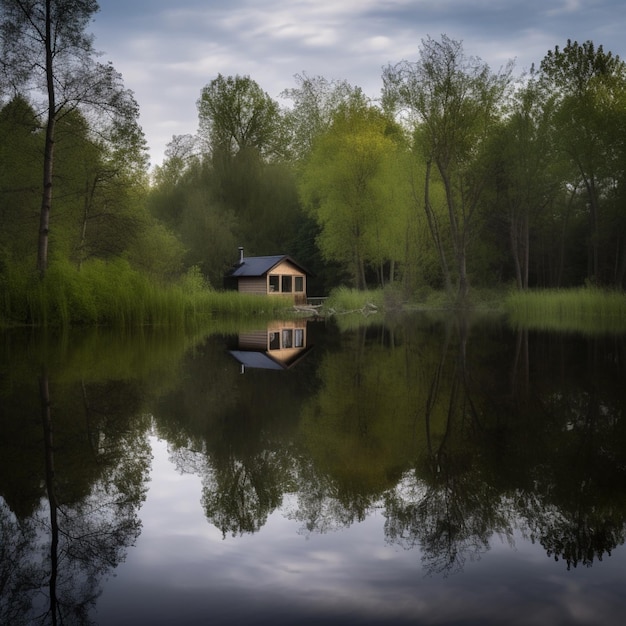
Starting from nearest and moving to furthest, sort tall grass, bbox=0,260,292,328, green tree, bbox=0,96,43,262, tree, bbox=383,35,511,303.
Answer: tall grass, bbox=0,260,292,328 < green tree, bbox=0,96,43,262 < tree, bbox=383,35,511,303

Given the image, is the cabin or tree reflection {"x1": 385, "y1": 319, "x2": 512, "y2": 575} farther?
the cabin

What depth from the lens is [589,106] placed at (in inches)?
1211

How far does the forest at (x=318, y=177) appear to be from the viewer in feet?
62.3

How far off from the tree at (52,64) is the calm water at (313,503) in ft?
46.1

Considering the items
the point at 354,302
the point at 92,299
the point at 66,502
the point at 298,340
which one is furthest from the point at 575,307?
the point at 66,502

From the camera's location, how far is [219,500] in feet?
11.4

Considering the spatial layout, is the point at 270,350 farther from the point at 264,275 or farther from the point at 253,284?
the point at 253,284

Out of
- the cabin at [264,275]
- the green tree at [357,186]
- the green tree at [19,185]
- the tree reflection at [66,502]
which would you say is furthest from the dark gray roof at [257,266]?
the tree reflection at [66,502]

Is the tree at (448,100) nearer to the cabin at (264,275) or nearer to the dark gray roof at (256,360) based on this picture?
the cabin at (264,275)

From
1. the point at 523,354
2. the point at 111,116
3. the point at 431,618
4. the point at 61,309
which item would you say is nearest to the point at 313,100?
the point at 111,116

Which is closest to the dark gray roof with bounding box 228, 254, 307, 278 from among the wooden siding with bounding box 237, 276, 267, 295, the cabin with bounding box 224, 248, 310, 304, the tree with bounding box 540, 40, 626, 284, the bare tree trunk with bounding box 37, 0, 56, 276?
the cabin with bounding box 224, 248, 310, 304

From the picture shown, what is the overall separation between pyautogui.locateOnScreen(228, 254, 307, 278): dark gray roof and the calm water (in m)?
29.5

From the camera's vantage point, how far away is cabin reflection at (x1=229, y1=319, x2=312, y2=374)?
1002cm

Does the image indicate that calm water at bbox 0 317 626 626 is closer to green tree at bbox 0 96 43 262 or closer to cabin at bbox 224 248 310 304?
green tree at bbox 0 96 43 262
